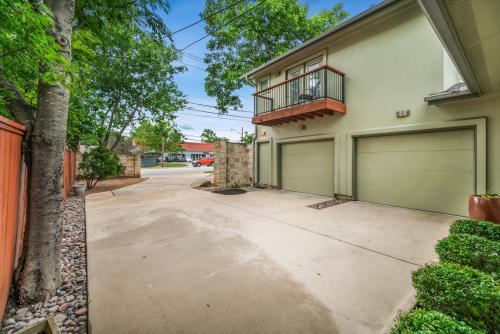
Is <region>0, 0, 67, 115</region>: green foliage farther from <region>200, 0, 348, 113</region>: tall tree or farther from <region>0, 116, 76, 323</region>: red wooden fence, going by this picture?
<region>200, 0, 348, 113</region>: tall tree

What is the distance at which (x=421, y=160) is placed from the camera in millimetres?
5102

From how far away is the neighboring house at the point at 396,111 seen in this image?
4.14 metres

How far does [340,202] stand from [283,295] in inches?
183

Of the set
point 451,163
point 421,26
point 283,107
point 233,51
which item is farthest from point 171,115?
point 451,163

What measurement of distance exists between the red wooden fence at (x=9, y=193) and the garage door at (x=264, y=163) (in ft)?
24.4

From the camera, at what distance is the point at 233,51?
1309cm

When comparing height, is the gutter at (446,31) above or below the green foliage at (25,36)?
above

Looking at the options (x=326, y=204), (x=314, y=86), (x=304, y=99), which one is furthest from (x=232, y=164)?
(x=326, y=204)

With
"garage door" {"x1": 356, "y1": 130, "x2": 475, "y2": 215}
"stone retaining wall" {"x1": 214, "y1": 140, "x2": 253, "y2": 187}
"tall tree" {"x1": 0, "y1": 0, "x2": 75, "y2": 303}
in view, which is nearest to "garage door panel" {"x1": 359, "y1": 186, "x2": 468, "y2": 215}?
"garage door" {"x1": 356, "y1": 130, "x2": 475, "y2": 215}

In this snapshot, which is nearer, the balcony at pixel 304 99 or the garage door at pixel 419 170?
the garage door at pixel 419 170

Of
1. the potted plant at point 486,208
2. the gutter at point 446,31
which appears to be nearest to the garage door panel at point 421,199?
the potted plant at point 486,208

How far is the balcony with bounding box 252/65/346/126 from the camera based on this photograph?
6.25 metres

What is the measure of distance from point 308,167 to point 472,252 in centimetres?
569

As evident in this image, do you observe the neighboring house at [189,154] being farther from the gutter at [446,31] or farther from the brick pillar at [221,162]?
the gutter at [446,31]
